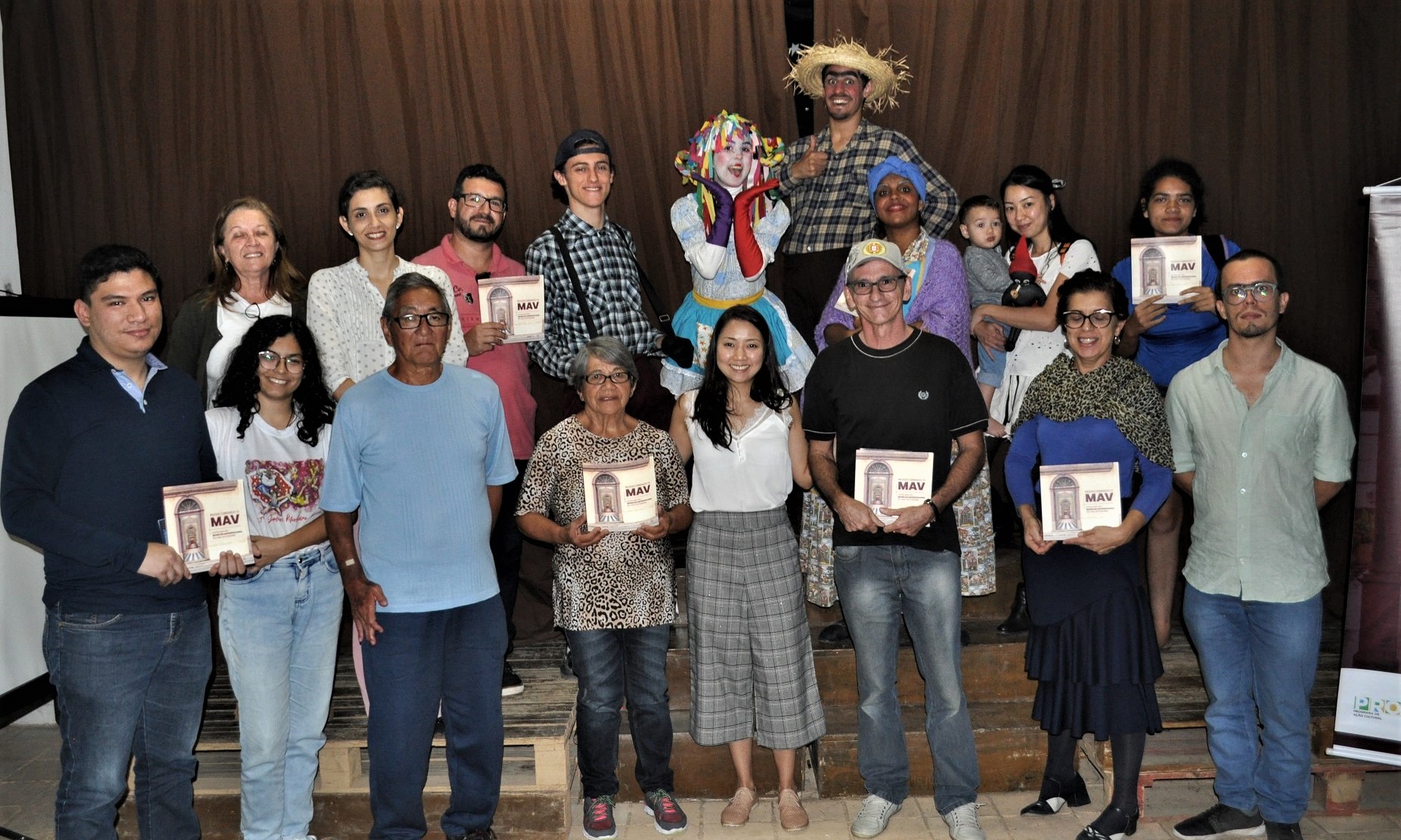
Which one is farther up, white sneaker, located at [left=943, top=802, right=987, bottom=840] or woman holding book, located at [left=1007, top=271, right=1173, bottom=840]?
woman holding book, located at [left=1007, top=271, right=1173, bottom=840]

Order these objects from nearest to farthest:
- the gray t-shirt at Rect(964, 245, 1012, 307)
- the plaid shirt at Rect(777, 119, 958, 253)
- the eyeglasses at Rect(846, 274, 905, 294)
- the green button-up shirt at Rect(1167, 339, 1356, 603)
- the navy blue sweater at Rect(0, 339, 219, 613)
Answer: the navy blue sweater at Rect(0, 339, 219, 613) < the green button-up shirt at Rect(1167, 339, 1356, 603) < the eyeglasses at Rect(846, 274, 905, 294) < the gray t-shirt at Rect(964, 245, 1012, 307) < the plaid shirt at Rect(777, 119, 958, 253)

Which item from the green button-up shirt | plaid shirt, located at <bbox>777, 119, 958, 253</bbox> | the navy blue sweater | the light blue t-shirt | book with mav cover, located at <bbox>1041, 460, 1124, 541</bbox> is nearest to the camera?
the navy blue sweater

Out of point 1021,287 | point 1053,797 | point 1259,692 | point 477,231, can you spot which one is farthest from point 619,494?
point 1259,692

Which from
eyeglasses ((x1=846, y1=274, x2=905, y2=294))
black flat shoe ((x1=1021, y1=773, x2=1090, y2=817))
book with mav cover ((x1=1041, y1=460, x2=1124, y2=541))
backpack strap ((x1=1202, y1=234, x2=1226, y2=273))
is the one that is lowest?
black flat shoe ((x1=1021, y1=773, x2=1090, y2=817))

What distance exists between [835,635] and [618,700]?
42.0 inches

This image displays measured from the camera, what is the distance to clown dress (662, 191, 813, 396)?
13.9 ft

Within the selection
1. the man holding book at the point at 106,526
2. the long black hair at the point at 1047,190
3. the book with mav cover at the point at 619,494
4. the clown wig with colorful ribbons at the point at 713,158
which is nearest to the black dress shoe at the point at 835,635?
the book with mav cover at the point at 619,494

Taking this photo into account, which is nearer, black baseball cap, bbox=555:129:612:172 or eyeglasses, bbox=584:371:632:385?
eyeglasses, bbox=584:371:632:385

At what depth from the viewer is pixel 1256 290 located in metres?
3.58

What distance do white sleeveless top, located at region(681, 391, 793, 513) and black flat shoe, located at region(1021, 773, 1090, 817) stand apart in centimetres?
145

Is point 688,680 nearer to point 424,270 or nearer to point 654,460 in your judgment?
point 654,460

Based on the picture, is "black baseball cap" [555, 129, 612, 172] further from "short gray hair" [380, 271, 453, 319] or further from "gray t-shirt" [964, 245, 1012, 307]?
"gray t-shirt" [964, 245, 1012, 307]

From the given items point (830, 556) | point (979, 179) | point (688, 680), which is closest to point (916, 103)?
point (979, 179)

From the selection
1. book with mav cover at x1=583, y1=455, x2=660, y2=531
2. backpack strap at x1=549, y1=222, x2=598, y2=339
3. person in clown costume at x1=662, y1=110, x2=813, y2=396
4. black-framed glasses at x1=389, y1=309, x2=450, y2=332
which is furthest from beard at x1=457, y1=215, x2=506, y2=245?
book with mav cover at x1=583, y1=455, x2=660, y2=531
